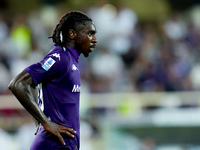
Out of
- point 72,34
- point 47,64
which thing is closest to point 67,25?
point 72,34

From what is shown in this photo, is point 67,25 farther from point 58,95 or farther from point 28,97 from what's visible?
point 28,97

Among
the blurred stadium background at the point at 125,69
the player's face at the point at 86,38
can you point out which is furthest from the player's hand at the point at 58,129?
the blurred stadium background at the point at 125,69

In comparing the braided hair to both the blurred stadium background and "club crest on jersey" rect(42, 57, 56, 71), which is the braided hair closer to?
"club crest on jersey" rect(42, 57, 56, 71)

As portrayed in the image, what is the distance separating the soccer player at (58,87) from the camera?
4.14m

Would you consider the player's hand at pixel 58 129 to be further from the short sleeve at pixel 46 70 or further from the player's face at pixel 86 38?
the player's face at pixel 86 38

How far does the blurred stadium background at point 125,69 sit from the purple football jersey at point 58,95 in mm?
4938

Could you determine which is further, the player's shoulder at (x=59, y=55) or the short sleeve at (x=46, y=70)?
the player's shoulder at (x=59, y=55)

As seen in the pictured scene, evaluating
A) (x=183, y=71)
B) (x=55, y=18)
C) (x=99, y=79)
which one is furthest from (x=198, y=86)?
(x=55, y=18)

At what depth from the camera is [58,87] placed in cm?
432

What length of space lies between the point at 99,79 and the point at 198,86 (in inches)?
88.7

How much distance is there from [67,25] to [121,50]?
330 inches

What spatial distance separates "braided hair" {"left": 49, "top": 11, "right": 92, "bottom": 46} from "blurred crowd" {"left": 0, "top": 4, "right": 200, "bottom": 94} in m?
6.17

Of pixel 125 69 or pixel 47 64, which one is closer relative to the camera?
pixel 47 64

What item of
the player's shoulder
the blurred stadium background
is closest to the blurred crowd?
the blurred stadium background
